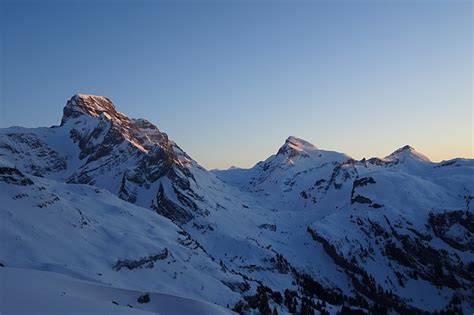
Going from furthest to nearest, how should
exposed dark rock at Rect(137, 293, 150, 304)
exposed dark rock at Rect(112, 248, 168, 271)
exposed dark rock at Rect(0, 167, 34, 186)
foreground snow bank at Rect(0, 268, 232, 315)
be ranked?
exposed dark rock at Rect(0, 167, 34, 186)
exposed dark rock at Rect(112, 248, 168, 271)
exposed dark rock at Rect(137, 293, 150, 304)
foreground snow bank at Rect(0, 268, 232, 315)

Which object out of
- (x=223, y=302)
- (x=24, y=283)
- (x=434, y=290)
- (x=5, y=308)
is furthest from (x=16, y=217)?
(x=434, y=290)

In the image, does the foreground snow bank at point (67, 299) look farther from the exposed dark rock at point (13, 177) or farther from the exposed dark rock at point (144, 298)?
the exposed dark rock at point (13, 177)

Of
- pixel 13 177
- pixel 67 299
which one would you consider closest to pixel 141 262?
pixel 13 177

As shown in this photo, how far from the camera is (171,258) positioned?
116 m

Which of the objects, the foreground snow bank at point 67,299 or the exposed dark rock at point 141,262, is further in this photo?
the exposed dark rock at point 141,262

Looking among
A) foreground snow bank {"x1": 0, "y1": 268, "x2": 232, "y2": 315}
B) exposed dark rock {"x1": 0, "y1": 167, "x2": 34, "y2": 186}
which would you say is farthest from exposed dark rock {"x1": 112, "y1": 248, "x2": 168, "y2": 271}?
foreground snow bank {"x1": 0, "y1": 268, "x2": 232, "y2": 315}

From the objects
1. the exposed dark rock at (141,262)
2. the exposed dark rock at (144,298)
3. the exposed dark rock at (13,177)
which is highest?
the exposed dark rock at (13,177)

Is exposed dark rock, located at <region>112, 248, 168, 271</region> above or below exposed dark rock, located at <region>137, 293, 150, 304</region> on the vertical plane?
above

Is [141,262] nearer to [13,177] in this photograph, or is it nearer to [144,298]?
[13,177]

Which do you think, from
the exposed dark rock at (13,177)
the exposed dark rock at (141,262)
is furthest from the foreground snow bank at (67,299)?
the exposed dark rock at (13,177)

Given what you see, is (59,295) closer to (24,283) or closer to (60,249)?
(24,283)

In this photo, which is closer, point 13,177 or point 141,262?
point 141,262

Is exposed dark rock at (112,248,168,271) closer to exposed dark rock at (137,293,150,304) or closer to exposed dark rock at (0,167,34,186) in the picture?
exposed dark rock at (0,167,34,186)

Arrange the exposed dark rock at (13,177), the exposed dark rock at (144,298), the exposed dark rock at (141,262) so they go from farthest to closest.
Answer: the exposed dark rock at (13,177), the exposed dark rock at (141,262), the exposed dark rock at (144,298)
